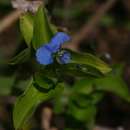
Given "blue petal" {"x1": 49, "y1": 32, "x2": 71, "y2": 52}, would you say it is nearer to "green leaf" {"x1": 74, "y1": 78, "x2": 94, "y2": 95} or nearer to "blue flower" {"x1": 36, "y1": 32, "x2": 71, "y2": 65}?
"blue flower" {"x1": 36, "y1": 32, "x2": 71, "y2": 65}

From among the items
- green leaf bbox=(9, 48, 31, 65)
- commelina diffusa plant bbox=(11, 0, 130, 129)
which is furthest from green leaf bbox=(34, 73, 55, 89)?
green leaf bbox=(9, 48, 31, 65)

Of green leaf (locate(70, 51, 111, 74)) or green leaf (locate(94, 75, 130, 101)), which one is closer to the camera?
green leaf (locate(70, 51, 111, 74))

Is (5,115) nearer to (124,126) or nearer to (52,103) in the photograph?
(52,103)

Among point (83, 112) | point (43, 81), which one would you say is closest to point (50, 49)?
point (43, 81)

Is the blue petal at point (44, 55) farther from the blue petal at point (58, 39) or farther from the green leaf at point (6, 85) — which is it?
the green leaf at point (6, 85)

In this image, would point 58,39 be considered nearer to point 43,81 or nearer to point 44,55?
point 44,55

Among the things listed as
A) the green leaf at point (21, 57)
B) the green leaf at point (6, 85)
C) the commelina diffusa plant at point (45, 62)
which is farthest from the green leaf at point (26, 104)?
→ the green leaf at point (6, 85)

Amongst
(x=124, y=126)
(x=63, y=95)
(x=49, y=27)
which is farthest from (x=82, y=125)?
(x=49, y=27)
